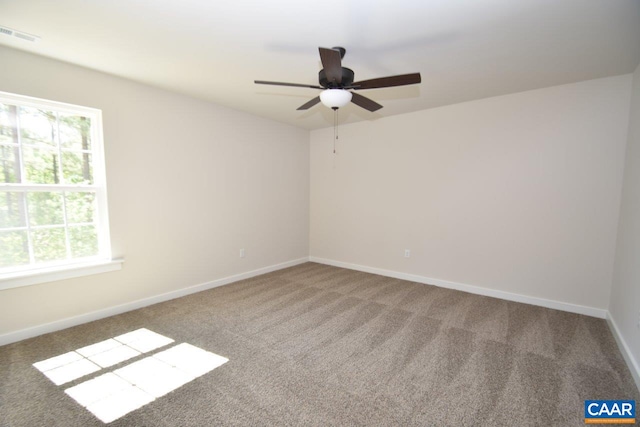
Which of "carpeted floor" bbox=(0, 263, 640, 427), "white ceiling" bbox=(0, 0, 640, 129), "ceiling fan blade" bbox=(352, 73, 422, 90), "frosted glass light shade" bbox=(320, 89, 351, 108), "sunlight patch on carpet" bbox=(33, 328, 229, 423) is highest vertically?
"white ceiling" bbox=(0, 0, 640, 129)

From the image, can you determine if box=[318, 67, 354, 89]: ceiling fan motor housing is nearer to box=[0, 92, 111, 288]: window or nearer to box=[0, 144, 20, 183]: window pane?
box=[0, 92, 111, 288]: window

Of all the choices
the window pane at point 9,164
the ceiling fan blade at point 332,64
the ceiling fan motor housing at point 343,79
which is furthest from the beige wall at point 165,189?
the ceiling fan blade at point 332,64

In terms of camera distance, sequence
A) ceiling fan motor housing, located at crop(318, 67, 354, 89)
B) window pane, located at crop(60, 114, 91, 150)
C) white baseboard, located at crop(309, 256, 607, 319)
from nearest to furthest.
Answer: ceiling fan motor housing, located at crop(318, 67, 354, 89) < window pane, located at crop(60, 114, 91, 150) < white baseboard, located at crop(309, 256, 607, 319)

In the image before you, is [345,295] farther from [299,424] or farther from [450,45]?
[450,45]

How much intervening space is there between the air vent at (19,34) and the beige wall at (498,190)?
384cm

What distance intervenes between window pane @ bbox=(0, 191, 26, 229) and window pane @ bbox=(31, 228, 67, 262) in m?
0.15

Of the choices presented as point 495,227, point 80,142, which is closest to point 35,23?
point 80,142

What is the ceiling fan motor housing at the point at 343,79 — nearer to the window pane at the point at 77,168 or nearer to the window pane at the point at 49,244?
the window pane at the point at 77,168

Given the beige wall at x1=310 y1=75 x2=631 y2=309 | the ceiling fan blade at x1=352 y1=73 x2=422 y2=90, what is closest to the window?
the ceiling fan blade at x1=352 y1=73 x2=422 y2=90

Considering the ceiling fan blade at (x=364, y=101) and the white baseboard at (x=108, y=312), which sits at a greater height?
the ceiling fan blade at (x=364, y=101)

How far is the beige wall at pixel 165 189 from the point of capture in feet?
8.56

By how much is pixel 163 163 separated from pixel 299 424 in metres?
3.12

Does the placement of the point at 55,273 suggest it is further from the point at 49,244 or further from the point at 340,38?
the point at 340,38

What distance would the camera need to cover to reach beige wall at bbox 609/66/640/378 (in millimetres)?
2221
